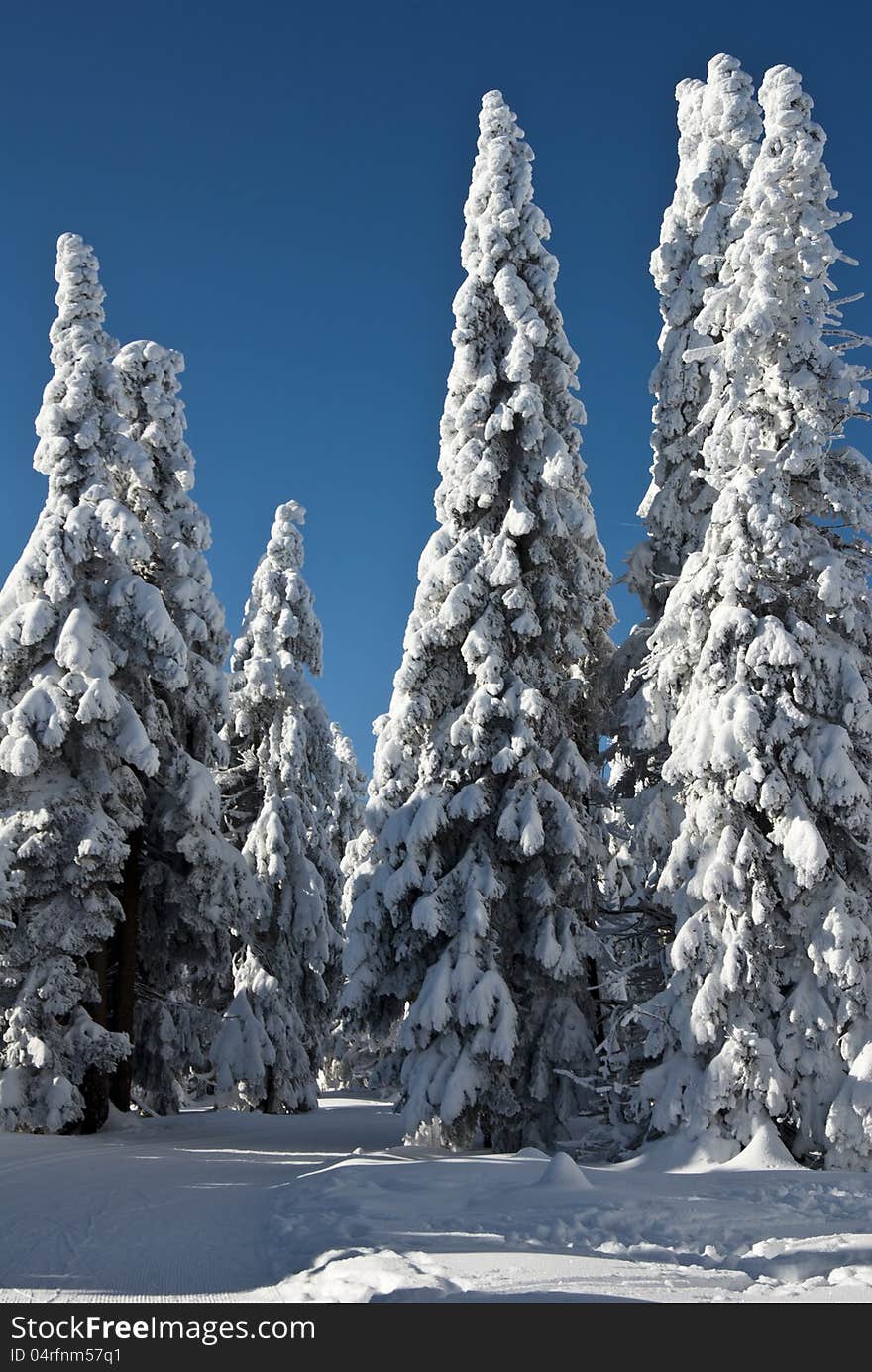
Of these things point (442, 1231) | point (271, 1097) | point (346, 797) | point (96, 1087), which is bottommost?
point (271, 1097)

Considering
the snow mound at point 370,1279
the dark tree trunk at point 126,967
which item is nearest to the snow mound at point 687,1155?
the snow mound at point 370,1279

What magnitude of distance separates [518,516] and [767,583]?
5.10 metres

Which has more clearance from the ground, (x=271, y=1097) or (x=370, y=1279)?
(x=370, y=1279)

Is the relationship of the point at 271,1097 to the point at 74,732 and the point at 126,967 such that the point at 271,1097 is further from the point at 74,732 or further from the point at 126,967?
the point at 74,732

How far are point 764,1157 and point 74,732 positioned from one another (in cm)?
1403

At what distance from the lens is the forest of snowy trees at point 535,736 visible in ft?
50.5

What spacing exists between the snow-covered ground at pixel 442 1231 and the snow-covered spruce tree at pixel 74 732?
4.59 m

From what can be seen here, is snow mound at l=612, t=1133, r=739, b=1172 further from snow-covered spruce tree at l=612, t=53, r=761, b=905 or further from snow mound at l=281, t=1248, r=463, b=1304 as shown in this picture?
snow mound at l=281, t=1248, r=463, b=1304

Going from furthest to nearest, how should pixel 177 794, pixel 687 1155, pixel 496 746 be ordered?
pixel 177 794
pixel 496 746
pixel 687 1155

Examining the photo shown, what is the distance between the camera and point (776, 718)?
51.2 feet

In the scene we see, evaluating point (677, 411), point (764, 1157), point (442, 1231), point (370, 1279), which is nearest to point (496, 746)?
point (677, 411)

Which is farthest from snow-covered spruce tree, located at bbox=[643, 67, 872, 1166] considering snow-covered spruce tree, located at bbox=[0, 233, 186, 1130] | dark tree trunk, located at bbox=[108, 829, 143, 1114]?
dark tree trunk, located at bbox=[108, 829, 143, 1114]

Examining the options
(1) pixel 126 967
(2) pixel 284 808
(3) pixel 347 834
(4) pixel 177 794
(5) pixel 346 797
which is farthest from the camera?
(5) pixel 346 797
